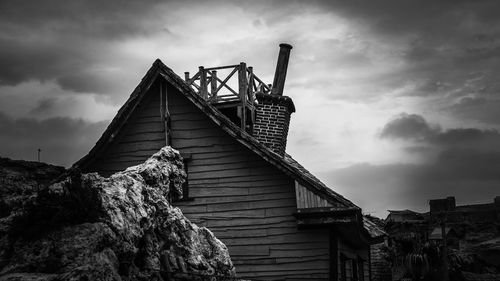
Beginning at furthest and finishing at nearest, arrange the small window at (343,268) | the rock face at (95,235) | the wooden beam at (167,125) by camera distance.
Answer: the wooden beam at (167,125)
the small window at (343,268)
the rock face at (95,235)

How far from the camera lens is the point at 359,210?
16125 millimetres

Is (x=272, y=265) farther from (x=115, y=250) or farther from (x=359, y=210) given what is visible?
(x=115, y=250)

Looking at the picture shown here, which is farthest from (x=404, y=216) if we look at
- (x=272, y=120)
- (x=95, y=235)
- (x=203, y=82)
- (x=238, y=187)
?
(x=95, y=235)

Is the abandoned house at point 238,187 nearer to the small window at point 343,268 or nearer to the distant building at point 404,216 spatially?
the small window at point 343,268

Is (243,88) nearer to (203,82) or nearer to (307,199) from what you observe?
(203,82)

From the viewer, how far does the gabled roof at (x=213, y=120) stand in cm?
1644

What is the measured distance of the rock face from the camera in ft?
23.6

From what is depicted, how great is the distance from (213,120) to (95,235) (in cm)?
1029

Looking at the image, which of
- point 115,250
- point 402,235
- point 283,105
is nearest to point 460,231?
point 402,235

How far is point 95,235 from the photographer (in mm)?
7672

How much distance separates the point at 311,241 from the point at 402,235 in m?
27.1

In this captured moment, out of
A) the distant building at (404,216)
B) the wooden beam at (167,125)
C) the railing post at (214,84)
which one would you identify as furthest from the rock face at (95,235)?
the distant building at (404,216)

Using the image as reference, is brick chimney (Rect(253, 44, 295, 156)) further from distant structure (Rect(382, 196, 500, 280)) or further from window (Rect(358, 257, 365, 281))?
distant structure (Rect(382, 196, 500, 280))

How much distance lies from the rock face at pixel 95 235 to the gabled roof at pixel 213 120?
6.25 metres
